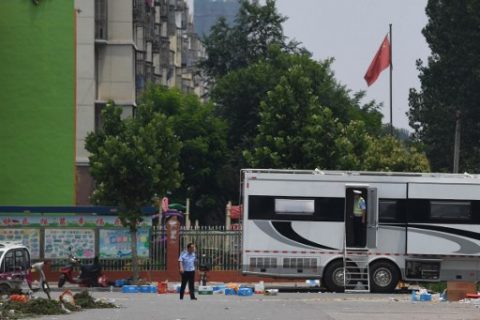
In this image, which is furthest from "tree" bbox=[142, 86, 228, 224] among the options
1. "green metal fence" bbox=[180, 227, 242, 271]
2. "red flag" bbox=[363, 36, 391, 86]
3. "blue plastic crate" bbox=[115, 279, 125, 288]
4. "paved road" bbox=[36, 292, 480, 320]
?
"paved road" bbox=[36, 292, 480, 320]

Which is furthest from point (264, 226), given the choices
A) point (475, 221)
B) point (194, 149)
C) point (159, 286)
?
point (194, 149)

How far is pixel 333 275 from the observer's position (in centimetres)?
3912

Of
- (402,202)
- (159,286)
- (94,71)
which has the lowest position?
(159,286)

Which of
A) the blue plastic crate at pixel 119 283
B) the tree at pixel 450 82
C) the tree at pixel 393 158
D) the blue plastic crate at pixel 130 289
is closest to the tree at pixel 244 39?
the tree at pixel 450 82

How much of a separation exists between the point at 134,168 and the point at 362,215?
1053 centimetres

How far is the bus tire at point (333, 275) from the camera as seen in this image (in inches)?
1531

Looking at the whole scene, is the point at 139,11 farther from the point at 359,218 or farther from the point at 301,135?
the point at 359,218

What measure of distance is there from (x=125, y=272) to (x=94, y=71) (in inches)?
984

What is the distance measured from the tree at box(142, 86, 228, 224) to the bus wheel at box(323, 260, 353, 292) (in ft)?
123

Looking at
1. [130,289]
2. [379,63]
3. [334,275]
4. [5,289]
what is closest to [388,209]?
[334,275]

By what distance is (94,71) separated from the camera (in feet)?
229

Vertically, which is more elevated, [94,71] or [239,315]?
[94,71]

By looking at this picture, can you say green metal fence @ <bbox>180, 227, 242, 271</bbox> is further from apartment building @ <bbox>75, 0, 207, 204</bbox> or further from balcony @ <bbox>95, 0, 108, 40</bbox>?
balcony @ <bbox>95, 0, 108, 40</bbox>

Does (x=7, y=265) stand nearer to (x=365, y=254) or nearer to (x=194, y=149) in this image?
(x=365, y=254)
